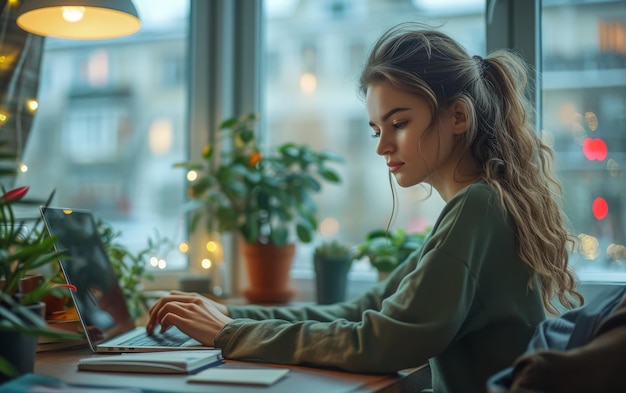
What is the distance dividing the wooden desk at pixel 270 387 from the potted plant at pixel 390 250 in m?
0.67

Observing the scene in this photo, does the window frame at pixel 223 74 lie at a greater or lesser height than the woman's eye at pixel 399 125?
greater

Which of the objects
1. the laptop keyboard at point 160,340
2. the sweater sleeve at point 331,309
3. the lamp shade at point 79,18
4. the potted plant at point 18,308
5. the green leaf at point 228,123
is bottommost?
the laptop keyboard at point 160,340

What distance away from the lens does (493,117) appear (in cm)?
142

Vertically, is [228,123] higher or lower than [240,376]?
higher

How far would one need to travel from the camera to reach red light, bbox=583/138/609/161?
1943mm

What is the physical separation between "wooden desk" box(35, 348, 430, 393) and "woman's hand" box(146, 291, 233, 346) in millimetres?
96

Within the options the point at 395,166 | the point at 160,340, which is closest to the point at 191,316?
the point at 160,340

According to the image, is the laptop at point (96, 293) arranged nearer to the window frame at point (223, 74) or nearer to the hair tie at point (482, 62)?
the window frame at point (223, 74)

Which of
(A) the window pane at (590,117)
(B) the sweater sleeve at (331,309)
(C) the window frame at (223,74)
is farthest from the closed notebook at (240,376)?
(A) the window pane at (590,117)

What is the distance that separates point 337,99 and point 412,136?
99 centimetres

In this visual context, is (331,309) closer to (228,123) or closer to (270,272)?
(270,272)

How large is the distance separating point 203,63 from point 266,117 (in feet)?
0.91

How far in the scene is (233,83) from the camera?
94.7 inches

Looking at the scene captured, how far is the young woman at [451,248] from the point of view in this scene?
117 cm
